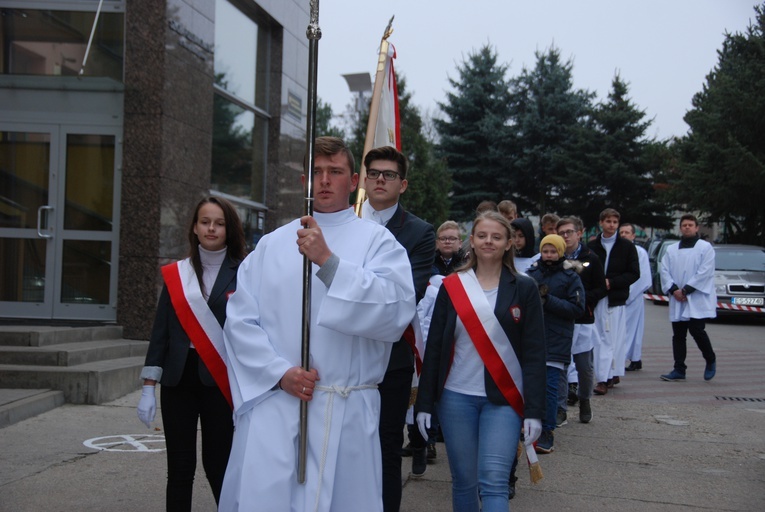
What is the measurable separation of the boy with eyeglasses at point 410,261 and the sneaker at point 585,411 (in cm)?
373

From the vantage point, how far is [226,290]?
4.21 m

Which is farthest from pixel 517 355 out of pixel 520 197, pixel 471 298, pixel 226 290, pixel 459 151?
pixel 520 197

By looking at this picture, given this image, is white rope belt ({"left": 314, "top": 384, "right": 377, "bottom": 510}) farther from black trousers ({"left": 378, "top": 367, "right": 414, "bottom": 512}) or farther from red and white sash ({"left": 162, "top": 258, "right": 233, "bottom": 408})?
red and white sash ({"left": 162, "top": 258, "right": 233, "bottom": 408})

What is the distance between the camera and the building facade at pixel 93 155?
30.3 ft

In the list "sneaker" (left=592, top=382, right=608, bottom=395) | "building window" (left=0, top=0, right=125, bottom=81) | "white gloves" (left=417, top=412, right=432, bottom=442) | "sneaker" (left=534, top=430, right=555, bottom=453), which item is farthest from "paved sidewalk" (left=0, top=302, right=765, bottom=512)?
"building window" (left=0, top=0, right=125, bottom=81)

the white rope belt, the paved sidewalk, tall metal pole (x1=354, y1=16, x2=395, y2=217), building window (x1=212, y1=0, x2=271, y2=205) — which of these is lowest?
the paved sidewalk

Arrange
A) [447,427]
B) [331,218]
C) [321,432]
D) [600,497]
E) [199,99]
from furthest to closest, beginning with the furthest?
1. [199,99]
2. [600,497]
3. [447,427]
4. [331,218]
5. [321,432]

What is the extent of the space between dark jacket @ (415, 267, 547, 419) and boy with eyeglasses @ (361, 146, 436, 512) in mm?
105

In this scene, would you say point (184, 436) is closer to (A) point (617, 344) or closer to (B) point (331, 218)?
(B) point (331, 218)

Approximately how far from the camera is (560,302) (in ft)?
20.3

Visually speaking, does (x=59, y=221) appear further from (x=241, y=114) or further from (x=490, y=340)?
(x=490, y=340)

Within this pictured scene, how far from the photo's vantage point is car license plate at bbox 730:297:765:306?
17.3m

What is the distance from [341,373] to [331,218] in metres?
0.63

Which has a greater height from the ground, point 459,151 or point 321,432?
point 459,151
